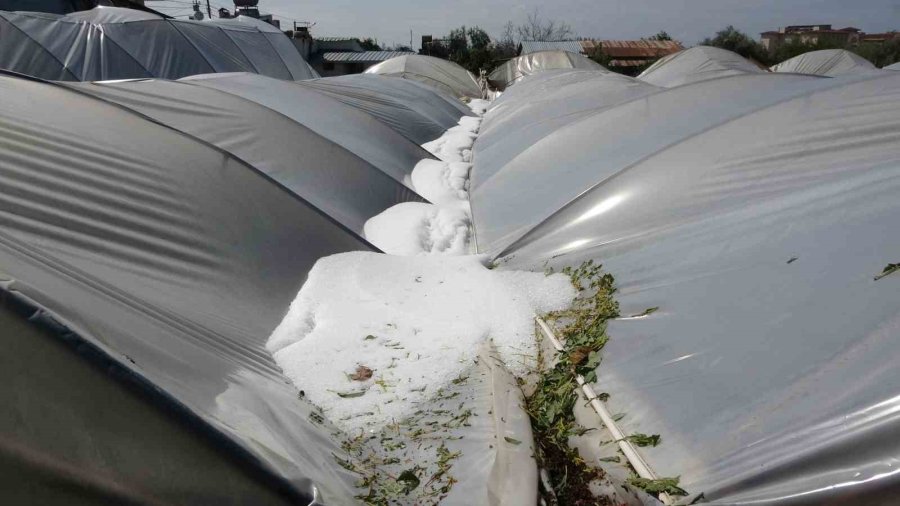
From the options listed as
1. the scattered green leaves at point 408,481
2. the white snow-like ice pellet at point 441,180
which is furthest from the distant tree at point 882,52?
the scattered green leaves at point 408,481

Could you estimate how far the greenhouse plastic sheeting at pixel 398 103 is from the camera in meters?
8.19

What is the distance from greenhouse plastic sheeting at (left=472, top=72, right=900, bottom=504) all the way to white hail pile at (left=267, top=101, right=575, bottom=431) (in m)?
0.44

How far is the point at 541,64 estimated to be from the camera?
1955cm

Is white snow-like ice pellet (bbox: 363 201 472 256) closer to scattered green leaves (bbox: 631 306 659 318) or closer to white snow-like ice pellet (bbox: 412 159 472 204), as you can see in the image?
white snow-like ice pellet (bbox: 412 159 472 204)

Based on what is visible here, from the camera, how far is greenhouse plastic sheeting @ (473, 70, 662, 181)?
7121 mm

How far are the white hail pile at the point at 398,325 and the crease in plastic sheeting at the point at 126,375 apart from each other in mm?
800

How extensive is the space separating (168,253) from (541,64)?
1799cm

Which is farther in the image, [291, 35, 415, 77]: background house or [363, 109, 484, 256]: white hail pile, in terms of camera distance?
[291, 35, 415, 77]: background house

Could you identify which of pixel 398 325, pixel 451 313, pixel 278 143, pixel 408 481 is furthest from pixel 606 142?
pixel 408 481

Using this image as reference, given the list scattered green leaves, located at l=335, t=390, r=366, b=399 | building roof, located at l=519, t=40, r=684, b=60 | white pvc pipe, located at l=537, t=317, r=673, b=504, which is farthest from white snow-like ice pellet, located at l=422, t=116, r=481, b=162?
building roof, located at l=519, t=40, r=684, b=60

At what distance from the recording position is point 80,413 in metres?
1.63

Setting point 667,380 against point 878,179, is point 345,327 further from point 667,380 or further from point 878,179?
A: point 878,179

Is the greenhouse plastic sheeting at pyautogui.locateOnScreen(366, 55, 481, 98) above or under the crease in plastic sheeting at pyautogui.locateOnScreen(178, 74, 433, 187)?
above

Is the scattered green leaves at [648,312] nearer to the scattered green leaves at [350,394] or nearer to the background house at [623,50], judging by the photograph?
the scattered green leaves at [350,394]
